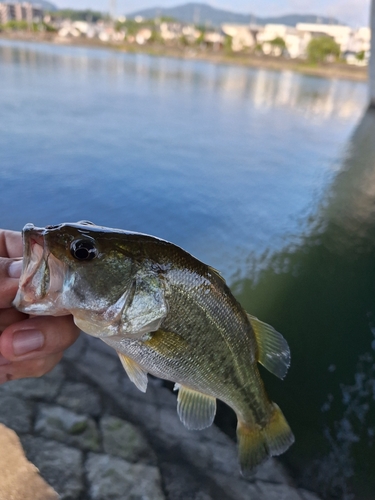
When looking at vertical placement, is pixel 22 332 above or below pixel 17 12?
below

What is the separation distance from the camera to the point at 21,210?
5.30m

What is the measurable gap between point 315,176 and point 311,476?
23.1 feet

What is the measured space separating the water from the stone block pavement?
21.7 inches

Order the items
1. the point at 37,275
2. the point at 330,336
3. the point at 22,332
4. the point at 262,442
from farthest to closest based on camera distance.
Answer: the point at 330,336, the point at 262,442, the point at 22,332, the point at 37,275

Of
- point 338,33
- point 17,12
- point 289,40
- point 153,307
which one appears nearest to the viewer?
point 153,307

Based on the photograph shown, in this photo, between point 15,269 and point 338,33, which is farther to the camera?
point 338,33

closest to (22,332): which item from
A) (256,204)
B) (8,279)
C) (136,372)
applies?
(8,279)

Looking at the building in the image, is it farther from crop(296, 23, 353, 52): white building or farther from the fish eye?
the fish eye

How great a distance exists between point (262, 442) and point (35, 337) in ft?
3.84

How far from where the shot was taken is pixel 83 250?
1.27 m

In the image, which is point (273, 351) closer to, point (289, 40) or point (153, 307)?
point (153, 307)

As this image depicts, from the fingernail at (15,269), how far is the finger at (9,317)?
0.63 feet

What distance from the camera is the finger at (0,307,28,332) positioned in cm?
148

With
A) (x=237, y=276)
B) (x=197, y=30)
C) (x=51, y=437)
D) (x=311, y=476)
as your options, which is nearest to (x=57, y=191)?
(x=237, y=276)
